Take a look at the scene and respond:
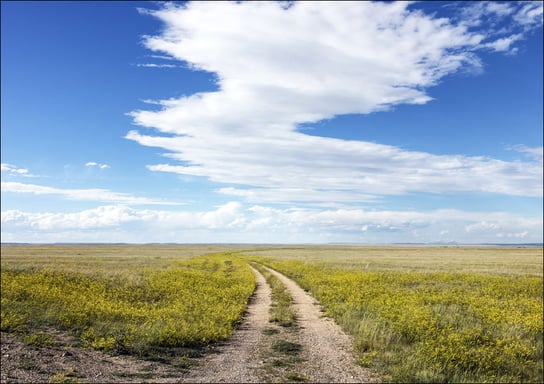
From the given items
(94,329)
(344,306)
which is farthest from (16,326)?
(344,306)

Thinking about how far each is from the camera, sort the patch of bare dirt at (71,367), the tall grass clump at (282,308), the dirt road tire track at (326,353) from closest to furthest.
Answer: the patch of bare dirt at (71,367) → the dirt road tire track at (326,353) → the tall grass clump at (282,308)

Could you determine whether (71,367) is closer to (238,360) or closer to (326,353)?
(238,360)

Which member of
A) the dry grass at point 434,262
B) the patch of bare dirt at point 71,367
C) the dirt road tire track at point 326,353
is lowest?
the dry grass at point 434,262

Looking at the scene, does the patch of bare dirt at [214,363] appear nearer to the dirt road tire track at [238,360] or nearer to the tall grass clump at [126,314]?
the dirt road tire track at [238,360]

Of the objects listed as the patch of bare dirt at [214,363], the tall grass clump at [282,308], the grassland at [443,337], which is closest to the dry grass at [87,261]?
the tall grass clump at [282,308]

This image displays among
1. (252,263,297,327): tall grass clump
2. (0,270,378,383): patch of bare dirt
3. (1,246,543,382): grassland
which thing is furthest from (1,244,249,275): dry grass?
(0,270,378,383): patch of bare dirt

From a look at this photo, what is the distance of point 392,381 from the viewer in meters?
10.1

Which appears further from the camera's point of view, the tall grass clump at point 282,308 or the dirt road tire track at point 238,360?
the tall grass clump at point 282,308

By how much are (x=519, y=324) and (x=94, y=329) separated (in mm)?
16568

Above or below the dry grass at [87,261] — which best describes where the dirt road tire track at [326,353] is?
above

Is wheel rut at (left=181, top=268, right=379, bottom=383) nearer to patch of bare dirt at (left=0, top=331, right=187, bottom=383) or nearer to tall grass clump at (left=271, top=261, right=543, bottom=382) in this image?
tall grass clump at (left=271, top=261, right=543, bottom=382)

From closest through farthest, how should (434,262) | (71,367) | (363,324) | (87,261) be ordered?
(71,367), (363,324), (87,261), (434,262)

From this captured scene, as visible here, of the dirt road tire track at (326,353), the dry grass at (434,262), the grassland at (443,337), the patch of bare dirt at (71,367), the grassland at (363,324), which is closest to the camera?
the patch of bare dirt at (71,367)

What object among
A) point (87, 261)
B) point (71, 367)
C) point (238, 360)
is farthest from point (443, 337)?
point (87, 261)
